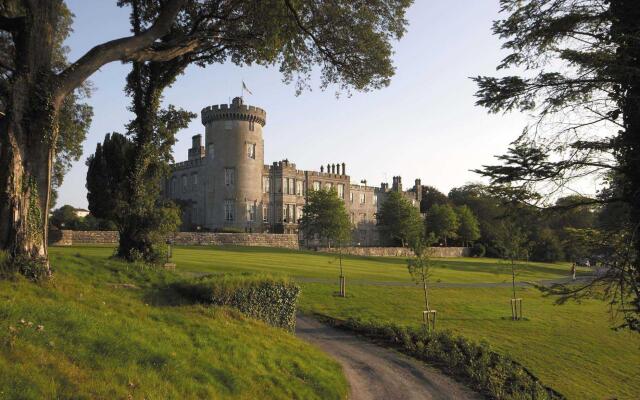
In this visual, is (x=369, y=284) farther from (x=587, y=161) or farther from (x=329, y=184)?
(x=329, y=184)

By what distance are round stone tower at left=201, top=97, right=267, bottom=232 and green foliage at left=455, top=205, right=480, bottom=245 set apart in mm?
39918

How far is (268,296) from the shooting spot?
44.6 feet

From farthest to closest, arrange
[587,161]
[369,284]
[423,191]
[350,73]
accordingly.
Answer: [423,191]
[369,284]
[350,73]
[587,161]

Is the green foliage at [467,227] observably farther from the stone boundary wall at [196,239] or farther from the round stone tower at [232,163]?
the round stone tower at [232,163]

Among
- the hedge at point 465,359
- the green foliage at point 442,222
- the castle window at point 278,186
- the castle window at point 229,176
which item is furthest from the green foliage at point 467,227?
the hedge at point 465,359

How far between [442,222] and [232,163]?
36.9 metres

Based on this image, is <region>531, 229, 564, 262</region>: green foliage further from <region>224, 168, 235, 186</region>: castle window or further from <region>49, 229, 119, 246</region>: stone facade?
<region>49, 229, 119, 246</region>: stone facade

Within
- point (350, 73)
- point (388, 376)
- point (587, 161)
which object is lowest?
point (388, 376)

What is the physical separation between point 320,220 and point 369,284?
31699 mm

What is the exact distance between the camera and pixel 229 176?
196 ft

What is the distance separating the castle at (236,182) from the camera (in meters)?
58.9

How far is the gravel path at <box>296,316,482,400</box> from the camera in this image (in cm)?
1152

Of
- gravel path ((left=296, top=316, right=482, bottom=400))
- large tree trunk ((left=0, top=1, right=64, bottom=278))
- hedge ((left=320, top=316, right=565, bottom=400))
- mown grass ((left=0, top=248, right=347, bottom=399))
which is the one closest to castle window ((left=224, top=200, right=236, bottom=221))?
hedge ((left=320, top=316, right=565, bottom=400))

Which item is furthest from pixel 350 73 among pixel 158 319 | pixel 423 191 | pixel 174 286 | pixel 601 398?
pixel 423 191
